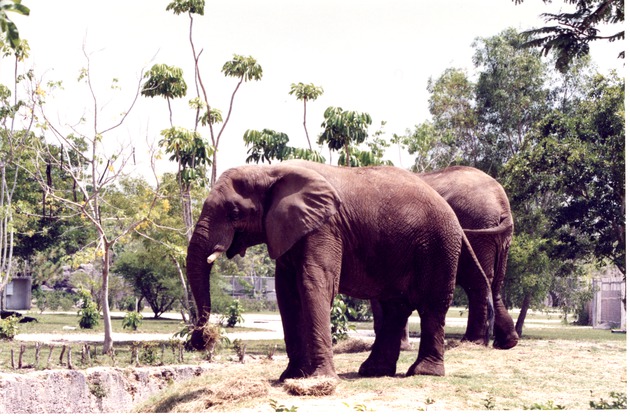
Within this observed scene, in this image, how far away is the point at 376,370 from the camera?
12.8 metres

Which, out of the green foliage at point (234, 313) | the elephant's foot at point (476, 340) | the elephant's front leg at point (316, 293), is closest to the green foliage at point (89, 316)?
the green foliage at point (234, 313)

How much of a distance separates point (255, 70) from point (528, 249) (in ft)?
33.4

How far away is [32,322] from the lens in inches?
1334

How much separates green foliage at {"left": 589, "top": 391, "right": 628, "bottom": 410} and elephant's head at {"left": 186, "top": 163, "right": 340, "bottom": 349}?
3.95m

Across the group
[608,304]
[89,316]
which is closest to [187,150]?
[89,316]

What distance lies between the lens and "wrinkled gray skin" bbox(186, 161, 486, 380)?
1127 cm

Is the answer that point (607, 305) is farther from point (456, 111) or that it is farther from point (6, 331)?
point (6, 331)

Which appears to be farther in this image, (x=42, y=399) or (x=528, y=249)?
(x=528, y=249)

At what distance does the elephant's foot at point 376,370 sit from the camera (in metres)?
12.7

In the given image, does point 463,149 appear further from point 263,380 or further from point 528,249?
point 263,380

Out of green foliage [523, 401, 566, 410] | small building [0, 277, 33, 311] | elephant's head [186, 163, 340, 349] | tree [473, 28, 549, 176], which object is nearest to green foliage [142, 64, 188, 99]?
elephant's head [186, 163, 340, 349]

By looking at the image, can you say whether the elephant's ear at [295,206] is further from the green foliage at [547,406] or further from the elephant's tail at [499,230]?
the elephant's tail at [499,230]

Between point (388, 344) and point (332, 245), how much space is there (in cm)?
215

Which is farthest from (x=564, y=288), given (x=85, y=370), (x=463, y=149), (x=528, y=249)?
(x=85, y=370)
